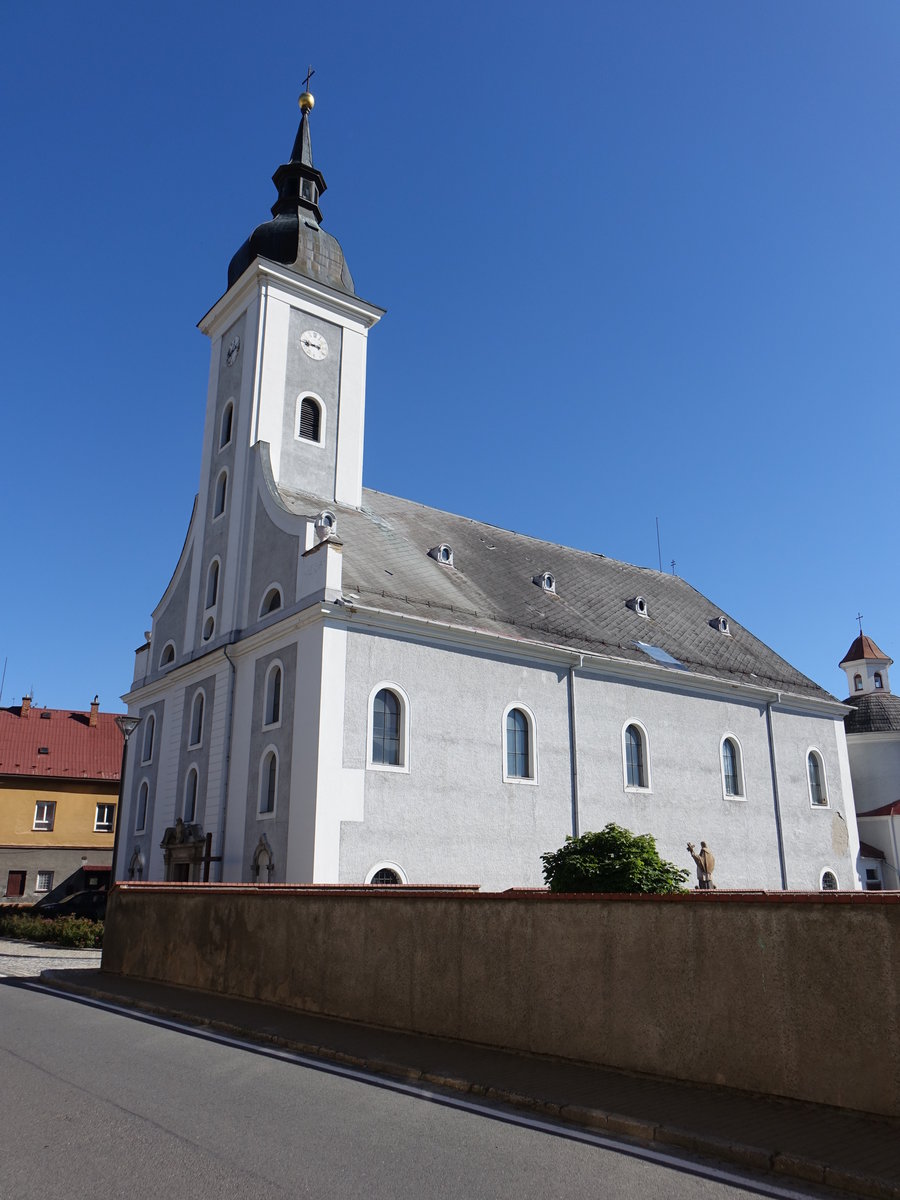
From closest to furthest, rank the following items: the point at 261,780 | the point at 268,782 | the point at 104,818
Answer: the point at 268,782 → the point at 261,780 → the point at 104,818

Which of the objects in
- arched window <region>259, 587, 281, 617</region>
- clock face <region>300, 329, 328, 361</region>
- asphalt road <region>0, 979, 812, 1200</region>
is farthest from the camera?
clock face <region>300, 329, 328, 361</region>

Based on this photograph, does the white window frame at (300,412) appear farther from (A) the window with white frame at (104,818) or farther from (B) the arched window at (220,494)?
(A) the window with white frame at (104,818)

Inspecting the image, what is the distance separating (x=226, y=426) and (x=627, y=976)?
82.0ft

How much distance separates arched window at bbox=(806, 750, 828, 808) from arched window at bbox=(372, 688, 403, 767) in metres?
17.3

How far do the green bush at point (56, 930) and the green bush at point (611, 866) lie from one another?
12244 millimetres

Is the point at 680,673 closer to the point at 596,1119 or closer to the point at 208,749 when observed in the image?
the point at 208,749

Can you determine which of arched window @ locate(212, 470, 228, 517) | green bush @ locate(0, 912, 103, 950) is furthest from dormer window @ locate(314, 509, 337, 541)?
green bush @ locate(0, 912, 103, 950)

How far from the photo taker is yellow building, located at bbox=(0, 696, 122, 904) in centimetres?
4400

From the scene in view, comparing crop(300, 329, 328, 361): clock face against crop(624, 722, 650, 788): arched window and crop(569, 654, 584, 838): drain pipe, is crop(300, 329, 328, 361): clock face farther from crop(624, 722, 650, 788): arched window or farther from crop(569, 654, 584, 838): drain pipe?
crop(624, 722, 650, 788): arched window

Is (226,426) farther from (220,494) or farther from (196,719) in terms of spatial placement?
(196,719)

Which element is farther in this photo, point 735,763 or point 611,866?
point 735,763

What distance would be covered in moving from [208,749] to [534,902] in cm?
1836

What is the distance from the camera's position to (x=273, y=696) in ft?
79.6

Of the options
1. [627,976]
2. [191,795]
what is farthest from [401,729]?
[627,976]
